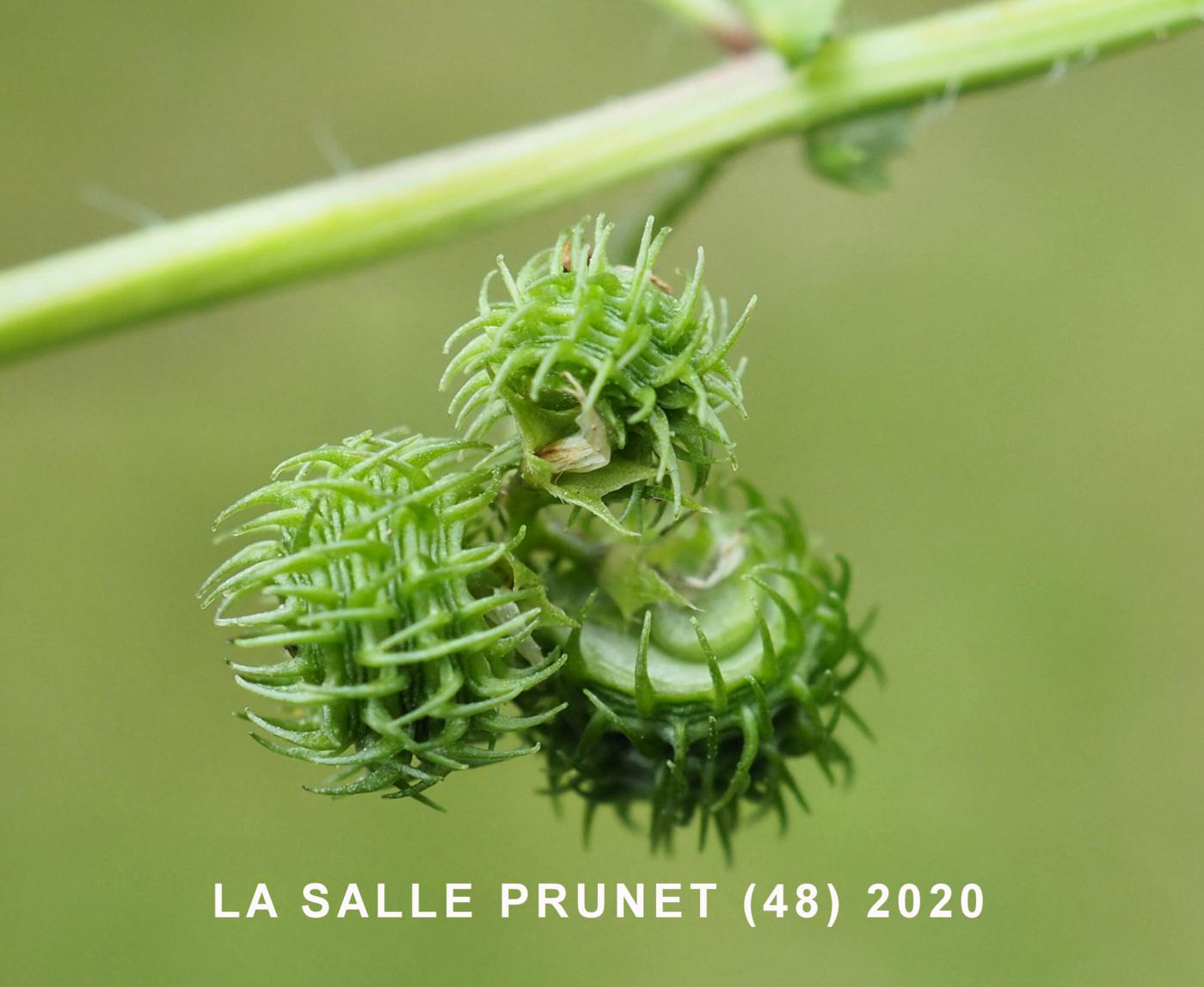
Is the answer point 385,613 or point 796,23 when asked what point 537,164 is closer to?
point 796,23

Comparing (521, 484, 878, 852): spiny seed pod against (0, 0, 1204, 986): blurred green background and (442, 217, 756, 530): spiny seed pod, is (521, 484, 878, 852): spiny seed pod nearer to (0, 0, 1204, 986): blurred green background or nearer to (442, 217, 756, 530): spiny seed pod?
(442, 217, 756, 530): spiny seed pod

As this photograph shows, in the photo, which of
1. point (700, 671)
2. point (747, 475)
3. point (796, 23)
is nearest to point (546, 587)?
point (700, 671)

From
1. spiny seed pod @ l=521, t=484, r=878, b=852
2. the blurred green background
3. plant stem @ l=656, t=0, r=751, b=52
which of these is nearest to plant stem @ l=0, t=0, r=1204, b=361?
plant stem @ l=656, t=0, r=751, b=52

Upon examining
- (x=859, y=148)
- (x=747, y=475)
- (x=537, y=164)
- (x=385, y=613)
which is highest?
(x=747, y=475)

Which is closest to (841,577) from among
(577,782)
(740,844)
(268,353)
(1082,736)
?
(577,782)

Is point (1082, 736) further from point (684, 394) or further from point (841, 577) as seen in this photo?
point (684, 394)

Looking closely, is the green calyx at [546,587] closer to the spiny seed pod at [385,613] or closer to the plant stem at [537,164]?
the spiny seed pod at [385,613]
